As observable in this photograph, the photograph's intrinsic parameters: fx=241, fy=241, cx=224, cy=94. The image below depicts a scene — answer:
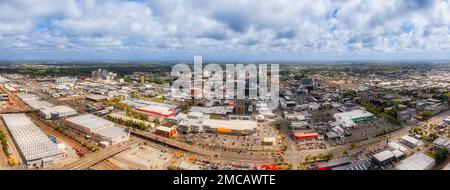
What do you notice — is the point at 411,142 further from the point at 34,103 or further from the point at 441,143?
the point at 34,103

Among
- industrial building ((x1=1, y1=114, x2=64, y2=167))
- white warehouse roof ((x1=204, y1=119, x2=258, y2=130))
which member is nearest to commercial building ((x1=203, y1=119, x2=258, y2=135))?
white warehouse roof ((x1=204, y1=119, x2=258, y2=130))

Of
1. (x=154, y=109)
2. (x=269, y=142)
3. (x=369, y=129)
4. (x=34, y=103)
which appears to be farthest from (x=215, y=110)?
(x=34, y=103)

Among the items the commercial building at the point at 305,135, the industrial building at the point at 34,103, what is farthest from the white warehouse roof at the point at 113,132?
the industrial building at the point at 34,103

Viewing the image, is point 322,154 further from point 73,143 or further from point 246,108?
point 73,143

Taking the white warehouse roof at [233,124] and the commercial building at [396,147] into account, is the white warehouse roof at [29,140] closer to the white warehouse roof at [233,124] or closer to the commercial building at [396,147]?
the white warehouse roof at [233,124]

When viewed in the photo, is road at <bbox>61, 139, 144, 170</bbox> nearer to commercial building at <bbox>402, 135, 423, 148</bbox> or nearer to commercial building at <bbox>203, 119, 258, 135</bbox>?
commercial building at <bbox>203, 119, 258, 135</bbox>

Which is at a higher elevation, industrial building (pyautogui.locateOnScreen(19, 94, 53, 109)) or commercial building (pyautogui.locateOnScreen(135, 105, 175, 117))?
industrial building (pyautogui.locateOnScreen(19, 94, 53, 109))

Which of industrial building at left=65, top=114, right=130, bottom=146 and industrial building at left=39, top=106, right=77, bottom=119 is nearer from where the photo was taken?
industrial building at left=65, top=114, right=130, bottom=146
